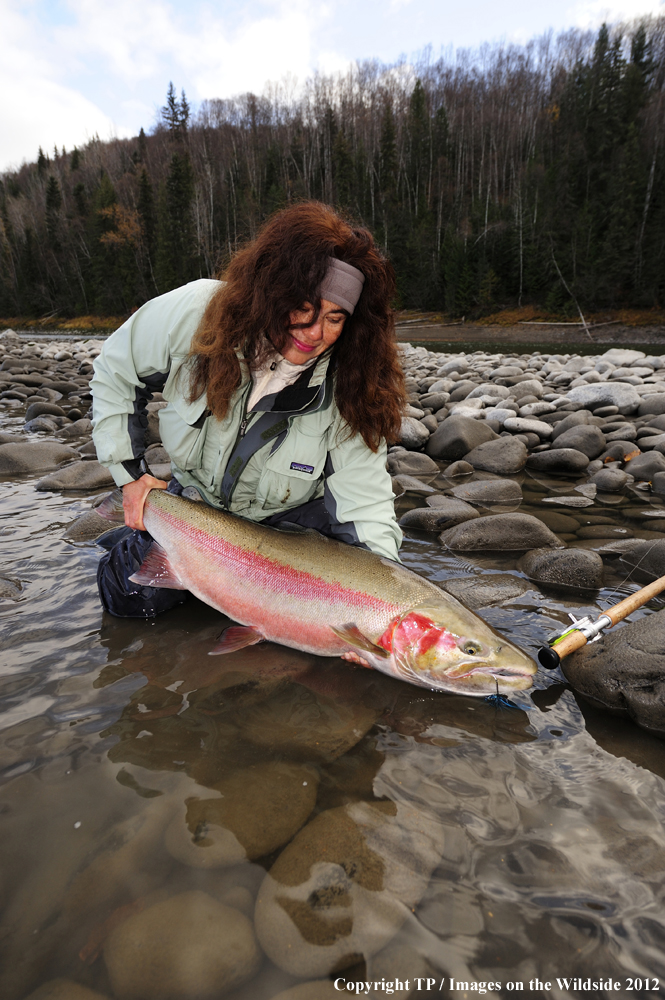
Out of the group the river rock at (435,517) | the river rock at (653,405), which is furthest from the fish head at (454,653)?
the river rock at (653,405)

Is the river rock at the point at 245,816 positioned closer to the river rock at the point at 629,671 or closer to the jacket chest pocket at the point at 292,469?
the river rock at the point at 629,671

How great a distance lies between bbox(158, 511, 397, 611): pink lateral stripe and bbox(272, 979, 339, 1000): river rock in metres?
1.33

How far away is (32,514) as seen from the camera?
4977 millimetres

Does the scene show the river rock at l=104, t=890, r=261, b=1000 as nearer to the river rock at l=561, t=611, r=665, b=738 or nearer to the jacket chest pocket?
the river rock at l=561, t=611, r=665, b=738

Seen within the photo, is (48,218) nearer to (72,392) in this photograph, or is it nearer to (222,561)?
(72,392)

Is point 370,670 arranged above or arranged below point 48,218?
below

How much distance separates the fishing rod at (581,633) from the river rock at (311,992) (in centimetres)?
151

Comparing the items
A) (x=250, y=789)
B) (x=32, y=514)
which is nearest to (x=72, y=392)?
(x=32, y=514)

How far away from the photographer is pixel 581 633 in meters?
2.59

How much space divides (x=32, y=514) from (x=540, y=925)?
4792mm

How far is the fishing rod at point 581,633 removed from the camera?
249cm

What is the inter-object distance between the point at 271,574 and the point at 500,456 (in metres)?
4.78

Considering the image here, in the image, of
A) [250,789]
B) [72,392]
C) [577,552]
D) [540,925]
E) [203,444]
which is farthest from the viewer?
[72,392]

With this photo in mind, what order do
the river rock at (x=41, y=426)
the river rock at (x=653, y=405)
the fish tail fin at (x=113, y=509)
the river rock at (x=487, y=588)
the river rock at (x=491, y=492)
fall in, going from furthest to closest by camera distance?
the river rock at (x=41, y=426)
the river rock at (x=653, y=405)
the river rock at (x=491, y=492)
the river rock at (x=487, y=588)
the fish tail fin at (x=113, y=509)
